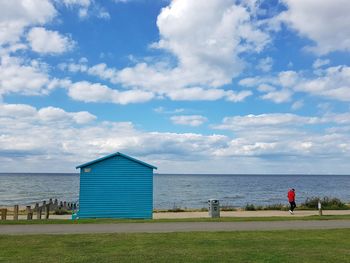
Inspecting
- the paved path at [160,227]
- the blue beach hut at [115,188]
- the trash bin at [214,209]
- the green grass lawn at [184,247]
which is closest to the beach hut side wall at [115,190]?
the blue beach hut at [115,188]

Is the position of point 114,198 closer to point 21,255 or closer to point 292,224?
point 292,224

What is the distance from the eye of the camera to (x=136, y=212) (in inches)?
909

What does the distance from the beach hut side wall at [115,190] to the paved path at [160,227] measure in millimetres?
5416

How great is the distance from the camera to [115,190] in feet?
75.6

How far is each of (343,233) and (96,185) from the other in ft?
41.6

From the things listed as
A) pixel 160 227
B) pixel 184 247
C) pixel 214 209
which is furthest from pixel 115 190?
pixel 184 247

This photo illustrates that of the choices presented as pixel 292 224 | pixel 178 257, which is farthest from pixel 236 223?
pixel 178 257

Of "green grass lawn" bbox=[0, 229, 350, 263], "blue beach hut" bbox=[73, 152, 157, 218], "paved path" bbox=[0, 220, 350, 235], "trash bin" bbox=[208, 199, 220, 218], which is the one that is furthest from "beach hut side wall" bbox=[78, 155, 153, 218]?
"green grass lawn" bbox=[0, 229, 350, 263]

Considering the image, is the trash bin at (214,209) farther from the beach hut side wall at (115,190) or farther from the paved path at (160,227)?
the paved path at (160,227)

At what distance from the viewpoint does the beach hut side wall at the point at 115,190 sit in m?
22.9

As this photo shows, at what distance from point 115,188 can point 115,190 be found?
0.10m

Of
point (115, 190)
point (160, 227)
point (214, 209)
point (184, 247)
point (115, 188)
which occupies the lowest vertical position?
point (184, 247)

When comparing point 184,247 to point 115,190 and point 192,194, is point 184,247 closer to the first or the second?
point 115,190

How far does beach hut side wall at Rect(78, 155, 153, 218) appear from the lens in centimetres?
2289
